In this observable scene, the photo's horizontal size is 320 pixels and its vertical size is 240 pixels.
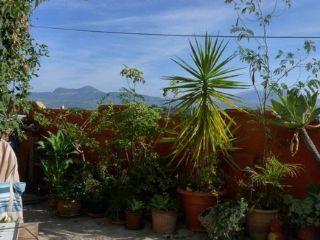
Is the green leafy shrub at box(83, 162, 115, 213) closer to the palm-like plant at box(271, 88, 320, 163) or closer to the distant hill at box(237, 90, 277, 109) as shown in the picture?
the distant hill at box(237, 90, 277, 109)

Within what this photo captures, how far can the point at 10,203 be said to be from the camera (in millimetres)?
4363

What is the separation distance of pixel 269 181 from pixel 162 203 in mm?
1366

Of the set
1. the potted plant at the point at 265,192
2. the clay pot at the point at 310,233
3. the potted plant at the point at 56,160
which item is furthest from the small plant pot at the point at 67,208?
the clay pot at the point at 310,233

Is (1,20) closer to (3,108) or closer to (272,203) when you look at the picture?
(3,108)

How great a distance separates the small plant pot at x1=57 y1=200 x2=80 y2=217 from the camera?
6.30 m

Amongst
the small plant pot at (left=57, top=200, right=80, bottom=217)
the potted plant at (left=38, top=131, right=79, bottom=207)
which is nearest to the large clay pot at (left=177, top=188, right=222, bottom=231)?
the small plant pot at (left=57, top=200, right=80, bottom=217)

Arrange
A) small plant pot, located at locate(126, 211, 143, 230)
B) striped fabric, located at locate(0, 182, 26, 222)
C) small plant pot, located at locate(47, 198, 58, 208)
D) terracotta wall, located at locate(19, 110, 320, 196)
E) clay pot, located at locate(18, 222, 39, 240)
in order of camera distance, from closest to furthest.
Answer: clay pot, located at locate(18, 222, 39, 240) < striped fabric, located at locate(0, 182, 26, 222) < terracotta wall, located at locate(19, 110, 320, 196) < small plant pot, located at locate(126, 211, 143, 230) < small plant pot, located at locate(47, 198, 58, 208)

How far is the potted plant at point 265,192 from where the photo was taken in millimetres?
5137

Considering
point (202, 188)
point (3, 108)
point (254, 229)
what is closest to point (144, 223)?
point (202, 188)

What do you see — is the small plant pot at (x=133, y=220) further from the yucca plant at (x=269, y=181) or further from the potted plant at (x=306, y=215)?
the potted plant at (x=306, y=215)

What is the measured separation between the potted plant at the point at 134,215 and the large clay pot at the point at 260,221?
137 centimetres

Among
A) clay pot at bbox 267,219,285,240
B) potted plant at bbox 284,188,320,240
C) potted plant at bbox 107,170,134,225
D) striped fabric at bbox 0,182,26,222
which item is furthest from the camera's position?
potted plant at bbox 107,170,134,225

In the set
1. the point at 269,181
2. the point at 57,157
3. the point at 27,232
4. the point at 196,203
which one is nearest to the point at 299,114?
the point at 269,181

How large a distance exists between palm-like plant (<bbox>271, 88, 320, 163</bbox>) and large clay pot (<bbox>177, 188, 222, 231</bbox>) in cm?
112
